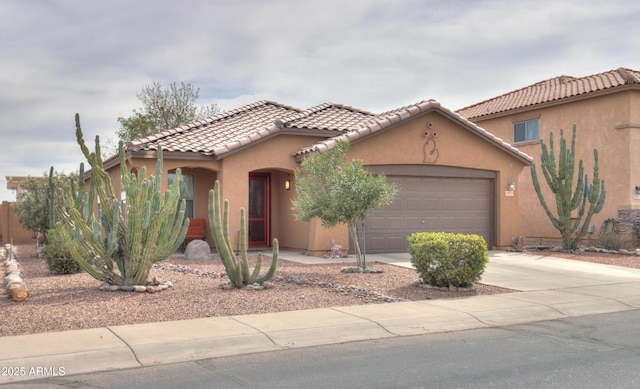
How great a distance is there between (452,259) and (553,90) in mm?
17126

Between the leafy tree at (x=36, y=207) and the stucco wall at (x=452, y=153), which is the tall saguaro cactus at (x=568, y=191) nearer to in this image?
the stucco wall at (x=452, y=153)

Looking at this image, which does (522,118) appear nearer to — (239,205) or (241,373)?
(239,205)

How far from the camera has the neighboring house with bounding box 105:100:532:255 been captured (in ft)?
59.9

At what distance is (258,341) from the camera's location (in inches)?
307

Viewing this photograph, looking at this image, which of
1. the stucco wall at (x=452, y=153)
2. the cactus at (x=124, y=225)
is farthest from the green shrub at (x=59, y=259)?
the stucco wall at (x=452, y=153)

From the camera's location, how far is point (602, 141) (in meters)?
23.0

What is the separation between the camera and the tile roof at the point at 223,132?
18.2 m

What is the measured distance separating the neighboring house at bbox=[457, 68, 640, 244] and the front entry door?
1150 cm

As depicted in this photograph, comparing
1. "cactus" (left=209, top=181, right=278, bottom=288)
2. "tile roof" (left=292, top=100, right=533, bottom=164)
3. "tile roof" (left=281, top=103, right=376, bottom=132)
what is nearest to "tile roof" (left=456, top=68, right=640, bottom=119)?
"tile roof" (left=292, top=100, right=533, bottom=164)

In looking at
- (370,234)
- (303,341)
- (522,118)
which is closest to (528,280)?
(370,234)

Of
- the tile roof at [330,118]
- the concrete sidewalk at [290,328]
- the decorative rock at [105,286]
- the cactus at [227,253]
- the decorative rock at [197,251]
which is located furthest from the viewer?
the tile roof at [330,118]

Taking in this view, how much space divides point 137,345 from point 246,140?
1133 cm

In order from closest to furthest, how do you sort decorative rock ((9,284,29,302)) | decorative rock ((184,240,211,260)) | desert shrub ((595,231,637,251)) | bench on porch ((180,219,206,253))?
1. decorative rock ((9,284,29,302))
2. decorative rock ((184,240,211,260))
3. bench on porch ((180,219,206,253))
4. desert shrub ((595,231,637,251))

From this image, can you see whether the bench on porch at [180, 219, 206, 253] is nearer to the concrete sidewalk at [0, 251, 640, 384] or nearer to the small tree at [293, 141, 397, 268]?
the small tree at [293, 141, 397, 268]
